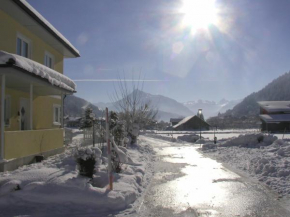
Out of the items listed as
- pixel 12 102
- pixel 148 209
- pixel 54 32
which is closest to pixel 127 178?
pixel 148 209

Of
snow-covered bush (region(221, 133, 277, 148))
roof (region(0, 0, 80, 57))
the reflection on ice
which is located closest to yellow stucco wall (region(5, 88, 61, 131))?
roof (region(0, 0, 80, 57))

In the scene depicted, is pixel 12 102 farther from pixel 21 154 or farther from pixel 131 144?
pixel 131 144

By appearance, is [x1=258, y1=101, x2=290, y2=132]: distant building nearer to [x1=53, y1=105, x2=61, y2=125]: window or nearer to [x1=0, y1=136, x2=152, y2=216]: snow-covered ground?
[x1=53, y1=105, x2=61, y2=125]: window

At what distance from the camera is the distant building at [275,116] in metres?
56.2

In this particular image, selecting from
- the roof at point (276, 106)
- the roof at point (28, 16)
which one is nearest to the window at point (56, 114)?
the roof at point (28, 16)

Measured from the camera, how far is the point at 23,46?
14.1 m

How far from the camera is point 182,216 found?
566 cm

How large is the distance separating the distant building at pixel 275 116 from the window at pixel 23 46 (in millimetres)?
50374

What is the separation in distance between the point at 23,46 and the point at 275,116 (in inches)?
2140

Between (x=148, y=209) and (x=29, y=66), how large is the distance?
21.0 feet

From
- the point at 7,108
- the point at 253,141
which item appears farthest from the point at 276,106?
the point at 7,108

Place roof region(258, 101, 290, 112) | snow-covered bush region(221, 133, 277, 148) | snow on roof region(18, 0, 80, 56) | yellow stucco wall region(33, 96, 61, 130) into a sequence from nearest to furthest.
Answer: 1. snow on roof region(18, 0, 80, 56)
2. yellow stucco wall region(33, 96, 61, 130)
3. snow-covered bush region(221, 133, 277, 148)
4. roof region(258, 101, 290, 112)

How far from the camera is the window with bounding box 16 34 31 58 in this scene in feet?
44.7

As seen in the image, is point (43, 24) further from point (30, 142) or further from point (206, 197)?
point (206, 197)
